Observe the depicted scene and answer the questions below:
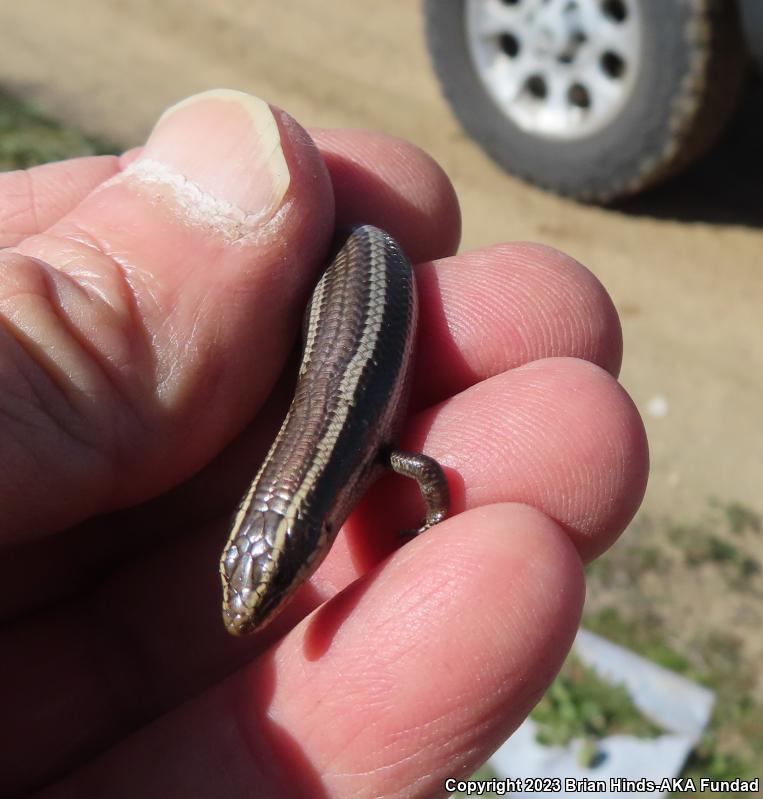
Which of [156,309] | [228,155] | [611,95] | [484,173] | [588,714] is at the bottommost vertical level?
[588,714]

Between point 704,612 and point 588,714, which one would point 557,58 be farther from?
point 588,714

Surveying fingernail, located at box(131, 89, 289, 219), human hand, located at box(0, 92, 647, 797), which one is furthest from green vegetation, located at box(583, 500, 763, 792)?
fingernail, located at box(131, 89, 289, 219)

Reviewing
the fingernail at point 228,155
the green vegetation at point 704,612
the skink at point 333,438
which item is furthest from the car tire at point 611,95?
the fingernail at point 228,155

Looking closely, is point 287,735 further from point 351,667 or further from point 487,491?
point 487,491

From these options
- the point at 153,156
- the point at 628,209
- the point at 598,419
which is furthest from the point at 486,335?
→ the point at 628,209

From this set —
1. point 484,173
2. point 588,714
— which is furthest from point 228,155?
point 484,173

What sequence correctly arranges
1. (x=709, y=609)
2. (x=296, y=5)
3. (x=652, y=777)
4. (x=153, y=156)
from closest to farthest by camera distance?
(x=153, y=156) < (x=652, y=777) < (x=709, y=609) < (x=296, y=5)

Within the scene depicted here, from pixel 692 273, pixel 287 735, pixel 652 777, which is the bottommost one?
pixel 652 777
